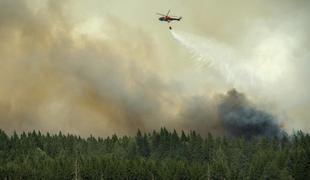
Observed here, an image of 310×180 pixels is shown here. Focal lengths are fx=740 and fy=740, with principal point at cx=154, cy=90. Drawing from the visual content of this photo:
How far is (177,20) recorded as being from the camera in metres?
172

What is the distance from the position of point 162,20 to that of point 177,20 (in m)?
4.83

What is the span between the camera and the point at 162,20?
17488 centimetres
